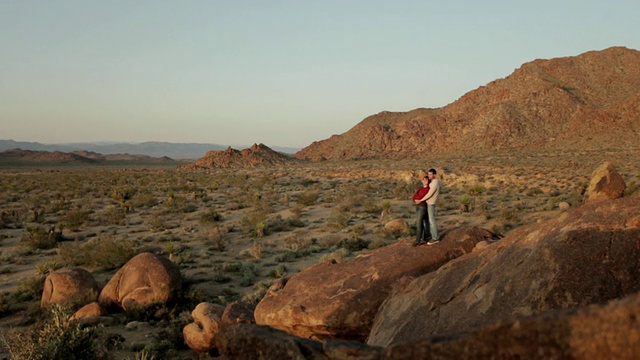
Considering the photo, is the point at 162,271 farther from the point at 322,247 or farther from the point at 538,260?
the point at 538,260

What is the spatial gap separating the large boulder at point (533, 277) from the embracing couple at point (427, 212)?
85.2 inches

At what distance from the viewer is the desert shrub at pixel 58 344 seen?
248 inches

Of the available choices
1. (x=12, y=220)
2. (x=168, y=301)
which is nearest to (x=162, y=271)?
(x=168, y=301)

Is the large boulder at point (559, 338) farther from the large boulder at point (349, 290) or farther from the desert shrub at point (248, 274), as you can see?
the desert shrub at point (248, 274)

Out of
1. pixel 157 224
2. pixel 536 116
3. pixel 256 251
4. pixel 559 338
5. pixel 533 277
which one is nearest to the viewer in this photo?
pixel 559 338

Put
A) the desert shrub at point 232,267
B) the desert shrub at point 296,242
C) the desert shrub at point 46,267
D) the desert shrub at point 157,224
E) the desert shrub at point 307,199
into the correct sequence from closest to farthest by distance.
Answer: the desert shrub at point 46,267
the desert shrub at point 232,267
the desert shrub at point 296,242
the desert shrub at point 157,224
the desert shrub at point 307,199

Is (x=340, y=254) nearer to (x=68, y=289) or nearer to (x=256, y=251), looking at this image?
(x=256, y=251)

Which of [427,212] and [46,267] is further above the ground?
[427,212]

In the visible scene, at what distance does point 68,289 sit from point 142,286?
1.91 metres

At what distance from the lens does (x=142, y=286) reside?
10.0 metres

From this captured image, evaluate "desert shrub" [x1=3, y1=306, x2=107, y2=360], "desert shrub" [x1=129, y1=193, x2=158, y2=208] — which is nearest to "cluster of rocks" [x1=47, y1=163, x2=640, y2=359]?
"desert shrub" [x1=3, y1=306, x2=107, y2=360]

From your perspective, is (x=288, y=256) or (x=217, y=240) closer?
(x=288, y=256)

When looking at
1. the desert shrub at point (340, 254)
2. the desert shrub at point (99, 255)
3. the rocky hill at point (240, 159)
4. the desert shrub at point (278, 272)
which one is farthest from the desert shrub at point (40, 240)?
the rocky hill at point (240, 159)

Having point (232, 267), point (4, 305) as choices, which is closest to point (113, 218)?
point (232, 267)
